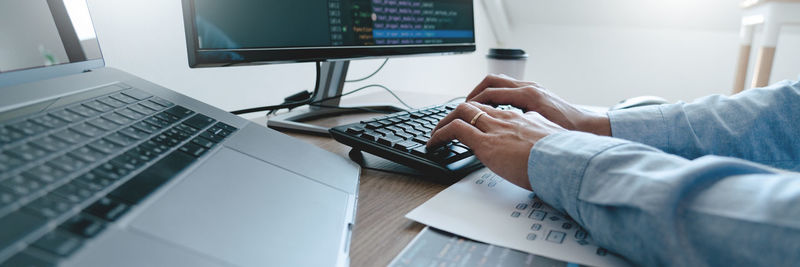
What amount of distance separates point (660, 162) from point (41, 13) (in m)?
0.55

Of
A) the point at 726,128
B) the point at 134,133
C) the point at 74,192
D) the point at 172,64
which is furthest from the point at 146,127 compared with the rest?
the point at 726,128

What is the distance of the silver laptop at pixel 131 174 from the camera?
8.1 inches

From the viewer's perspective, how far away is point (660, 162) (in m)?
0.34

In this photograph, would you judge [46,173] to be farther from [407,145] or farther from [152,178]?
[407,145]

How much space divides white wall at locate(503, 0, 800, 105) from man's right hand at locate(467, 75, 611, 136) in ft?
5.91

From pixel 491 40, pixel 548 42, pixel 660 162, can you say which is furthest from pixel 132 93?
pixel 548 42

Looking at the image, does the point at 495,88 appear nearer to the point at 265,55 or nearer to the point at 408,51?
the point at 408,51

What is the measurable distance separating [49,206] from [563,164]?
345 millimetres

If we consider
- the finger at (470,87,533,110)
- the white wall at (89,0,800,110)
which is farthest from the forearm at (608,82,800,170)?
the white wall at (89,0,800,110)

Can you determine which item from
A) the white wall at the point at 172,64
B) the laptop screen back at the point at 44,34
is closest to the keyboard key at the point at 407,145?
the laptop screen back at the point at 44,34

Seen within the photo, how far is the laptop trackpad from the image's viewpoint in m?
0.24

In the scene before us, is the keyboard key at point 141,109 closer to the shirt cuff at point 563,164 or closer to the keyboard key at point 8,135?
the keyboard key at point 8,135

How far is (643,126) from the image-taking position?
594 mm

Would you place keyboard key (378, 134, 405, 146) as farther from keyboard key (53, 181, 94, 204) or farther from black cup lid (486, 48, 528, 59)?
black cup lid (486, 48, 528, 59)
